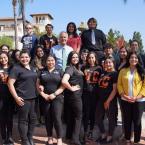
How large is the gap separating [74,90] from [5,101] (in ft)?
4.73

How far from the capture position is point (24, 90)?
7.31 meters

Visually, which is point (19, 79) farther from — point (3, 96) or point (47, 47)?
point (47, 47)

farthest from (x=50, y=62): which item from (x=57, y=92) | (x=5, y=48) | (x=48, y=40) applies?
(x=5, y=48)

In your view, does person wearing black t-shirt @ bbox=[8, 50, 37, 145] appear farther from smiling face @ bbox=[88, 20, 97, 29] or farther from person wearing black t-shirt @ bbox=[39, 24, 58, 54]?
smiling face @ bbox=[88, 20, 97, 29]

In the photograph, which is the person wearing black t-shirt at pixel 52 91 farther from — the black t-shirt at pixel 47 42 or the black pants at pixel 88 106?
the black t-shirt at pixel 47 42

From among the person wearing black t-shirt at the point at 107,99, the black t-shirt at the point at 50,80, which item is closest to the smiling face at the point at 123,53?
the person wearing black t-shirt at the point at 107,99

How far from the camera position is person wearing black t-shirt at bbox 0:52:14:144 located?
755 centimetres

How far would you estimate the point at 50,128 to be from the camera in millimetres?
7711

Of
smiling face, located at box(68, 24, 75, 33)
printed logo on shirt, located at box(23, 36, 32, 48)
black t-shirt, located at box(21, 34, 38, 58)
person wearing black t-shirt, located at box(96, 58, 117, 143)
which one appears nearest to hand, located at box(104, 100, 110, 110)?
person wearing black t-shirt, located at box(96, 58, 117, 143)

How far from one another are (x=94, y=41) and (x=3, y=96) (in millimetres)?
3049

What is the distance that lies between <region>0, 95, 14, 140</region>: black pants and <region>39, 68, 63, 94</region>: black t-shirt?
80cm

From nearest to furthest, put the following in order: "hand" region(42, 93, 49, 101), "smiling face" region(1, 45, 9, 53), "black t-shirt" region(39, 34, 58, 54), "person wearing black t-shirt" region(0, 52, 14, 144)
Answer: "hand" region(42, 93, 49, 101), "person wearing black t-shirt" region(0, 52, 14, 144), "smiling face" region(1, 45, 9, 53), "black t-shirt" region(39, 34, 58, 54)

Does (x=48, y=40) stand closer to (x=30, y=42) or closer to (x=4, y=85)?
(x=30, y=42)

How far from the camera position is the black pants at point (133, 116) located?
748 cm
